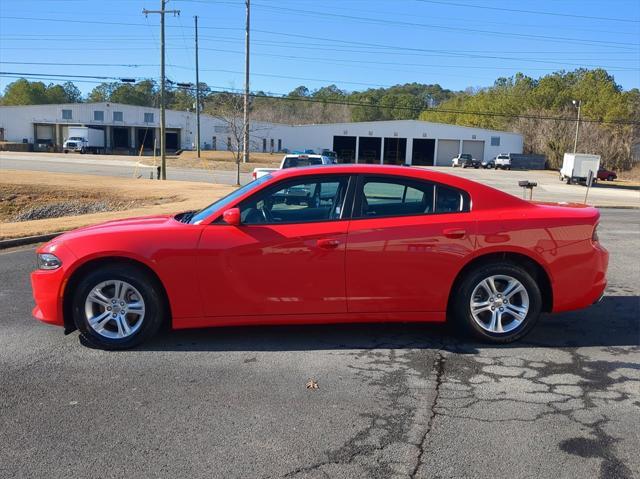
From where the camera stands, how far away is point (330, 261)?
506 centimetres

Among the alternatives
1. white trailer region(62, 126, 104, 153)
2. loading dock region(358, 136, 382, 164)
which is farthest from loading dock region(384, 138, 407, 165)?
white trailer region(62, 126, 104, 153)

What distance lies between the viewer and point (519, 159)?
8138 centimetres

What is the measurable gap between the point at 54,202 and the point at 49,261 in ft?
60.3

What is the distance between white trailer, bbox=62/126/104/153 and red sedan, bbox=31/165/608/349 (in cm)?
7739

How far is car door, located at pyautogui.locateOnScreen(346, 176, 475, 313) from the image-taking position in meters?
5.09

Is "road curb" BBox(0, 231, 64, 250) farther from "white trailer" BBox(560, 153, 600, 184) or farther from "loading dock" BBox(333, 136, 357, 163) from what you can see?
"loading dock" BBox(333, 136, 357, 163)

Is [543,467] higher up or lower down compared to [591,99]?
lower down

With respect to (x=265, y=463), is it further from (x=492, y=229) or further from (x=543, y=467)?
(x=492, y=229)

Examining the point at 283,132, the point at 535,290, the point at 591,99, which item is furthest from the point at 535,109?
the point at 535,290

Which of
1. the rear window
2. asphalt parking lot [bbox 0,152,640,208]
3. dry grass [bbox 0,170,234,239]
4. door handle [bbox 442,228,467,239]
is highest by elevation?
door handle [bbox 442,228,467,239]

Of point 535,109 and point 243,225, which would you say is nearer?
point 243,225

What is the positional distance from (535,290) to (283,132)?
86378 millimetres

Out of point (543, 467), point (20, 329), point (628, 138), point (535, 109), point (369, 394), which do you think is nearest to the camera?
point (543, 467)

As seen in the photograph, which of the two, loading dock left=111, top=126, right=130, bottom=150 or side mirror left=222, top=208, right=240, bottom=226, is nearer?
side mirror left=222, top=208, right=240, bottom=226
